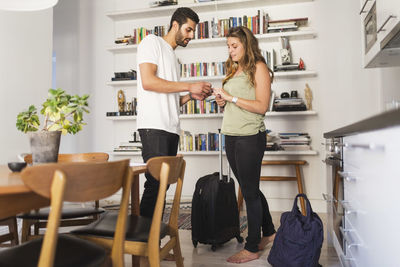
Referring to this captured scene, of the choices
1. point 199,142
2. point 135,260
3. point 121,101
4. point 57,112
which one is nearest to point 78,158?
point 57,112

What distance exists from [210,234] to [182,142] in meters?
1.79

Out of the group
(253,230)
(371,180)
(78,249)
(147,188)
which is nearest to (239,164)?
(253,230)

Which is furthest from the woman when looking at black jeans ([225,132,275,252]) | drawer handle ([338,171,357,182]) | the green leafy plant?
the green leafy plant

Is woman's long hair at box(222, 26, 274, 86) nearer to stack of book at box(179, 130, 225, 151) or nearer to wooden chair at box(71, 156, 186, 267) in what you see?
wooden chair at box(71, 156, 186, 267)

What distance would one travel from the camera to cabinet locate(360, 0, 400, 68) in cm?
182

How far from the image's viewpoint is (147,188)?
2076mm

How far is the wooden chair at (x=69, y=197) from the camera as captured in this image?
90cm

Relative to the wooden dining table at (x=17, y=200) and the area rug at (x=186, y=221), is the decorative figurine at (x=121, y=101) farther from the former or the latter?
the wooden dining table at (x=17, y=200)

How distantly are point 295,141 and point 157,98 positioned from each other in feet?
6.91

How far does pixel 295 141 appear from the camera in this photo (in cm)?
382

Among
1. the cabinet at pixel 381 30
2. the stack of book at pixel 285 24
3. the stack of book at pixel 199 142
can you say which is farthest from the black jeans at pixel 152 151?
the stack of book at pixel 285 24

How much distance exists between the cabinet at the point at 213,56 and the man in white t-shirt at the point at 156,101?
71.5 inches

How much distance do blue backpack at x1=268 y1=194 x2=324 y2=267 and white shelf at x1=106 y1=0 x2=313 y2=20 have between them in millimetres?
2731

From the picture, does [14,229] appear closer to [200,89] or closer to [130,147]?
[200,89]
